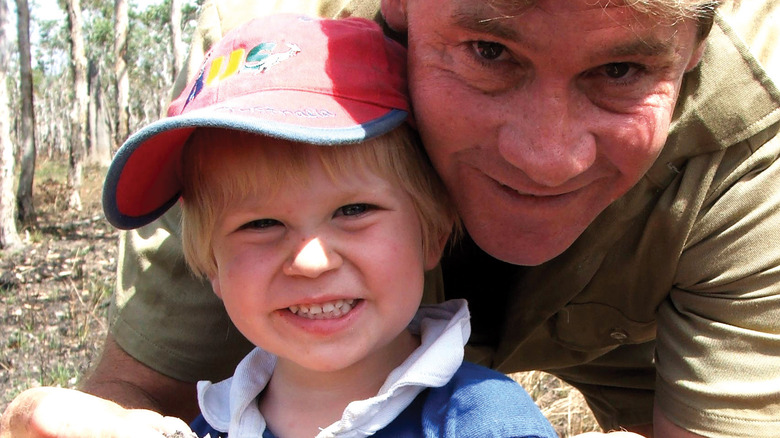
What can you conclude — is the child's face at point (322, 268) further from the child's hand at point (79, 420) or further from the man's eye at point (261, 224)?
the child's hand at point (79, 420)

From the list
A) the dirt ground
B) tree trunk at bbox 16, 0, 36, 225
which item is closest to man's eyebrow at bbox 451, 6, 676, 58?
the dirt ground

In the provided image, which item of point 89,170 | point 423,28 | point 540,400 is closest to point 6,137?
point 540,400

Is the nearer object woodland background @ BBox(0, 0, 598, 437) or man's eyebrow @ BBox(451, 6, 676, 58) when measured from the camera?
man's eyebrow @ BBox(451, 6, 676, 58)

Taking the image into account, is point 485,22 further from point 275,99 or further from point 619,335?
→ point 619,335

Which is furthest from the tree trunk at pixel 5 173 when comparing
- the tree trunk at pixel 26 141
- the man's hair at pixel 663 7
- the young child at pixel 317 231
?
the man's hair at pixel 663 7

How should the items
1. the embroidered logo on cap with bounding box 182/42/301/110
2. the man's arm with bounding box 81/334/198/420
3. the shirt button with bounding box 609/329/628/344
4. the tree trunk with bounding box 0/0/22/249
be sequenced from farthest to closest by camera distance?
1. the tree trunk with bounding box 0/0/22/249
2. the shirt button with bounding box 609/329/628/344
3. the man's arm with bounding box 81/334/198/420
4. the embroidered logo on cap with bounding box 182/42/301/110

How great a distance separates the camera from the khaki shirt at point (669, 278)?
2.10m

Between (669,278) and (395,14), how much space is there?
3.06 feet

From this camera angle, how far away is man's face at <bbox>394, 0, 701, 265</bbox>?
5.69 feet

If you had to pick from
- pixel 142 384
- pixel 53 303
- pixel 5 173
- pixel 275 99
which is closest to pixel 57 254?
pixel 5 173

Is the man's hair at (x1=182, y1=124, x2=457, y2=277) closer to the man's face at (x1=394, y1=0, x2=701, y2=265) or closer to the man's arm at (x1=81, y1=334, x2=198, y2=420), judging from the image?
the man's face at (x1=394, y1=0, x2=701, y2=265)

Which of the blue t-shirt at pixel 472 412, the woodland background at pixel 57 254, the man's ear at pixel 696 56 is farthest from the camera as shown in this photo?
the woodland background at pixel 57 254

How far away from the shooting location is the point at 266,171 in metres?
1.71

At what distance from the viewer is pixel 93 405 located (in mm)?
1844
